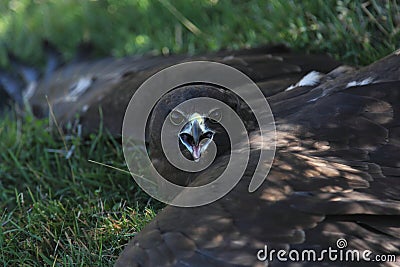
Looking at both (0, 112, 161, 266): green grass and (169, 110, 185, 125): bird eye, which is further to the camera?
(169, 110, 185, 125): bird eye

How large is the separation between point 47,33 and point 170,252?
4.54 meters

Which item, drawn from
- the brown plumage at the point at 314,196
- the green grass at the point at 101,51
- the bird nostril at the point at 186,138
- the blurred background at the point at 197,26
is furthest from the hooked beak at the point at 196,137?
the blurred background at the point at 197,26

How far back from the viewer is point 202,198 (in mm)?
2947

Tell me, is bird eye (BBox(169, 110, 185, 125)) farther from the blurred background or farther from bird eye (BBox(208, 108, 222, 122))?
the blurred background

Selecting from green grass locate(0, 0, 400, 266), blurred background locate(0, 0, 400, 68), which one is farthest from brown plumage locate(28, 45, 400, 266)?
blurred background locate(0, 0, 400, 68)

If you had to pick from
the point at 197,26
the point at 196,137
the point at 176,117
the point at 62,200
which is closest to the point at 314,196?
the point at 196,137

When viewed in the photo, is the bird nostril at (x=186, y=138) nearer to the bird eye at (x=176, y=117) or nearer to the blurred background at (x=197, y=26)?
the bird eye at (x=176, y=117)

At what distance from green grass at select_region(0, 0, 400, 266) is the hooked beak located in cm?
39

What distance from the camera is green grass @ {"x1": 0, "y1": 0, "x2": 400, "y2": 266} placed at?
354 cm

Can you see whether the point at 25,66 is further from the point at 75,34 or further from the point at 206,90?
the point at 206,90

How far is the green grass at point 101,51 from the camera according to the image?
354cm

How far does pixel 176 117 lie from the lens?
3.62m

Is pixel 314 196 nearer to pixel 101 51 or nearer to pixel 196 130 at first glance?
pixel 196 130

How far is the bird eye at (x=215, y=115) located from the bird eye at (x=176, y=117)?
0.15 meters
